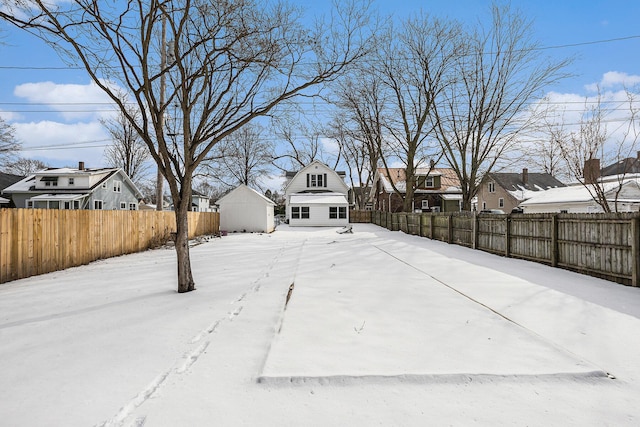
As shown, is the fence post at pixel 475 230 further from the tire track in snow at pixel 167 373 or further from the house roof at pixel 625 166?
the tire track in snow at pixel 167 373

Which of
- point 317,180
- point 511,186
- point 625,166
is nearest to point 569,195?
point 511,186

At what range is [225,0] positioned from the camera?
6.39 meters

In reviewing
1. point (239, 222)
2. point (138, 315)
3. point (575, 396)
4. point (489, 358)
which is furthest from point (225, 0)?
point (239, 222)

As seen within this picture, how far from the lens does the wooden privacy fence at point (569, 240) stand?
256 inches

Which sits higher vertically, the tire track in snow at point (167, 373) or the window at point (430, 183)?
the window at point (430, 183)

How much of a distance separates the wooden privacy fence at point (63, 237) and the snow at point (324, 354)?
4.54ft

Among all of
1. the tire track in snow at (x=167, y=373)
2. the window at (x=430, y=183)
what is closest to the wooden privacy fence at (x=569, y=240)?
the tire track in snow at (x=167, y=373)

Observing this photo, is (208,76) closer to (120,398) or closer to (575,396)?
(120,398)

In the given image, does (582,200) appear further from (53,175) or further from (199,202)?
(199,202)

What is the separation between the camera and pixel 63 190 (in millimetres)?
29109

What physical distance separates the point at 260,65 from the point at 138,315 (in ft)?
16.9

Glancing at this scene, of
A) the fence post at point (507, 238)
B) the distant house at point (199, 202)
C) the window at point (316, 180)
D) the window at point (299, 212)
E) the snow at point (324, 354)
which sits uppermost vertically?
the window at point (316, 180)

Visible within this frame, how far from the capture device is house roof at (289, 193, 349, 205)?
31.6m

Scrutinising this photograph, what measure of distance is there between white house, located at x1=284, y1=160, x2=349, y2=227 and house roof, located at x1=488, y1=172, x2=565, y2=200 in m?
17.0
